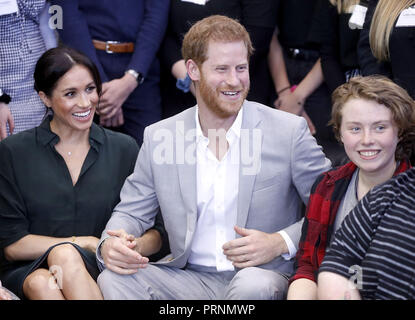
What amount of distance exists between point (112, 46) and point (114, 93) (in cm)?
24

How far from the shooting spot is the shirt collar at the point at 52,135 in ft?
8.95

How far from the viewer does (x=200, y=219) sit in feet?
8.34

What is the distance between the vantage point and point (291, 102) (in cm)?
338

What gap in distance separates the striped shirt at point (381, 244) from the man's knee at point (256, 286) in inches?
8.7

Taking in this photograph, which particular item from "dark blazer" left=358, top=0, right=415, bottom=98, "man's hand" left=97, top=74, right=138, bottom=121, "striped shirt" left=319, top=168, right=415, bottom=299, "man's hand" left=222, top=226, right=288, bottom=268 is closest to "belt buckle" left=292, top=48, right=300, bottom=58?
"dark blazer" left=358, top=0, right=415, bottom=98

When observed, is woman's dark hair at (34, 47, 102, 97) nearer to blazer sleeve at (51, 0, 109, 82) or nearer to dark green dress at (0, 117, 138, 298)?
dark green dress at (0, 117, 138, 298)

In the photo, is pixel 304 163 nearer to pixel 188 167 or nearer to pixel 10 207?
pixel 188 167

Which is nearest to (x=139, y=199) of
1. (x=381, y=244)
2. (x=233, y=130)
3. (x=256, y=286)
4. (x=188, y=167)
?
(x=188, y=167)

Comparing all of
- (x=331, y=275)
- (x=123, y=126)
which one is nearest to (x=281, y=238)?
(x=331, y=275)

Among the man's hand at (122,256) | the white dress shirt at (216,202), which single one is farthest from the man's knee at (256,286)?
the man's hand at (122,256)
